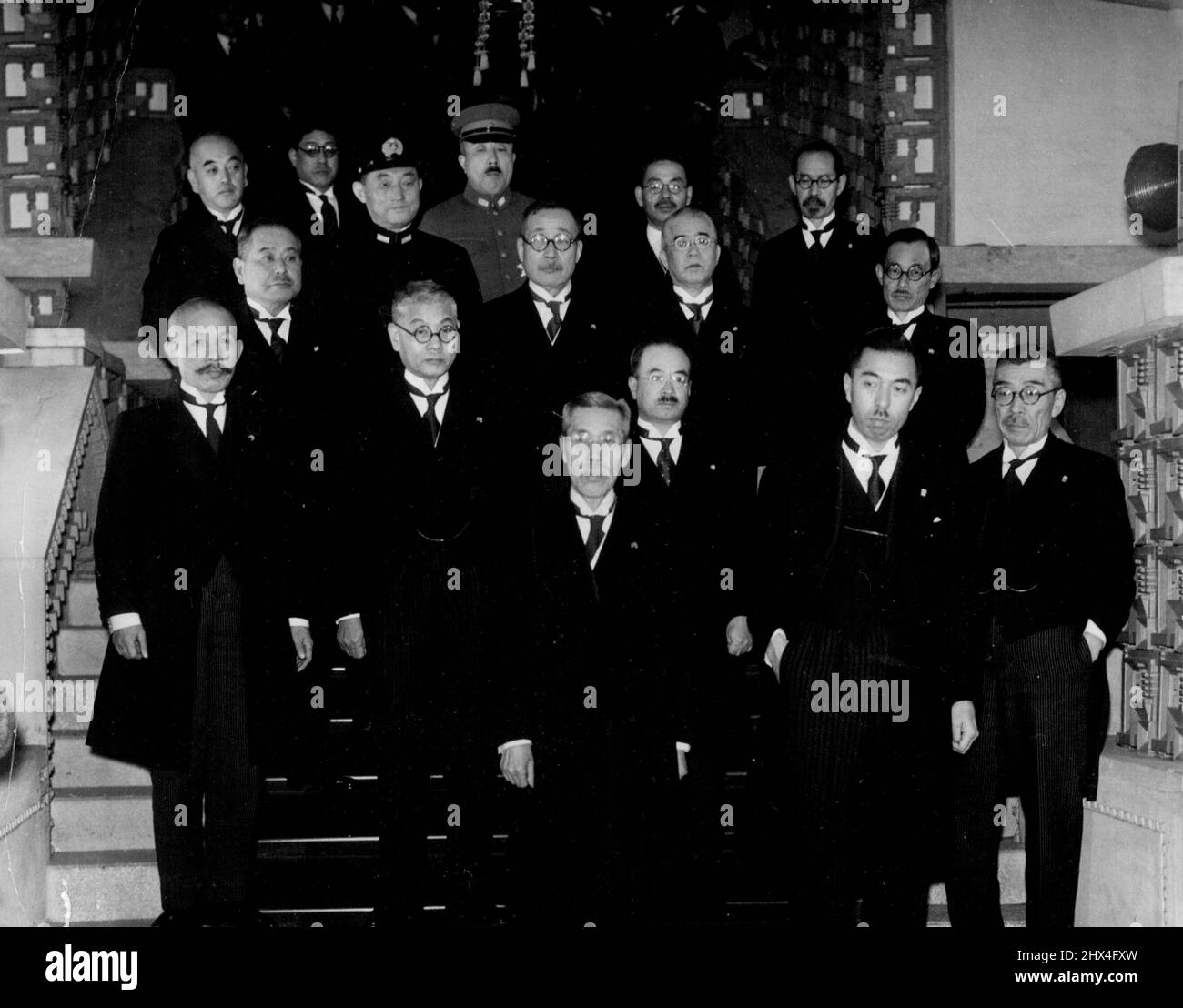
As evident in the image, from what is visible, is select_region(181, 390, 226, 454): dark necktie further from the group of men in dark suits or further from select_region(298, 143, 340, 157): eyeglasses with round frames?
select_region(298, 143, 340, 157): eyeglasses with round frames

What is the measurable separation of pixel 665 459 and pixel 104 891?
191 centimetres

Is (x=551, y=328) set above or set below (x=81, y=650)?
above

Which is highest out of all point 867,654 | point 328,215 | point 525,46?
point 525,46

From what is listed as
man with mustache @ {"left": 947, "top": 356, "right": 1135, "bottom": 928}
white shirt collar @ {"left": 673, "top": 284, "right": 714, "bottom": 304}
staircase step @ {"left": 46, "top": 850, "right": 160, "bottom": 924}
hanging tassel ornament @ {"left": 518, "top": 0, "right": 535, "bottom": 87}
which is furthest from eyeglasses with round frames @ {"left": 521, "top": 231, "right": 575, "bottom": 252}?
hanging tassel ornament @ {"left": 518, "top": 0, "right": 535, "bottom": 87}

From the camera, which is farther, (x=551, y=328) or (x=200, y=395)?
(x=551, y=328)

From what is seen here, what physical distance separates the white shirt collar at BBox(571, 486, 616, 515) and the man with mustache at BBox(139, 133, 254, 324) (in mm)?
1460

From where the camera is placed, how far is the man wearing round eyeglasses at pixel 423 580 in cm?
369

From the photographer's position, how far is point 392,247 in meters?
4.53

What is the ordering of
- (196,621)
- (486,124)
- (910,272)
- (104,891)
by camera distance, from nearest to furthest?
(196,621)
(104,891)
(910,272)
(486,124)

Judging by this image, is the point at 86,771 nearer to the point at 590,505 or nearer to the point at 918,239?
the point at 590,505

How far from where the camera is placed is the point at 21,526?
158 inches

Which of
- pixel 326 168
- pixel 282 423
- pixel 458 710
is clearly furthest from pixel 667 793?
pixel 326 168

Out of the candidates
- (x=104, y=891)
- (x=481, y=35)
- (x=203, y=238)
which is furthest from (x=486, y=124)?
(x=104, y=891)
